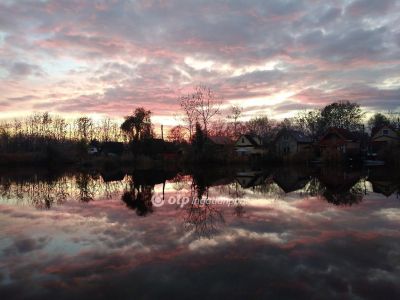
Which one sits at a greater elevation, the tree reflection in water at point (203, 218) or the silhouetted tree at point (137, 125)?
the silhouetted tree at point (137, 125)

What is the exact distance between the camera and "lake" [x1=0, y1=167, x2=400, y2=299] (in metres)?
7.01

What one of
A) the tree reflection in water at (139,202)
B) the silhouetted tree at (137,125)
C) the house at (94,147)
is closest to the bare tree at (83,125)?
the house at (94,147)

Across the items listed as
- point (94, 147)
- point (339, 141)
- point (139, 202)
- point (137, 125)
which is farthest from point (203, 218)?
point (94, 147)

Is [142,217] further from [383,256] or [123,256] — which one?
[383,256]

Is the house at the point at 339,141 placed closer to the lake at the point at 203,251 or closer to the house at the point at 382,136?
the house at the point at 382,136

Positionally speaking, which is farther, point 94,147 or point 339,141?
point 94,147

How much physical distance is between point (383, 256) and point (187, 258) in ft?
16.3

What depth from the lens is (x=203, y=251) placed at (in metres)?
9.51

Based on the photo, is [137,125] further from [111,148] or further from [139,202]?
[139,202]

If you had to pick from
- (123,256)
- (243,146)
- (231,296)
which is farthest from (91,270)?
(243,146)

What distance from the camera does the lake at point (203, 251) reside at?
276 inches

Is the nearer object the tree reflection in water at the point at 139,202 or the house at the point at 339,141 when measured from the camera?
the tree reflection in water at the point at 139,202

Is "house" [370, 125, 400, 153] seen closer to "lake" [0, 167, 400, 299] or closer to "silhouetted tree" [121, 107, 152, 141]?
"silhouetted tree" [121, 107, 152, 141]

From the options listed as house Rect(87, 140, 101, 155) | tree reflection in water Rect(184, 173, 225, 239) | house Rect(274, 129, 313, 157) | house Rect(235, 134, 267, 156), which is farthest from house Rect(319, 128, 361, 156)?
house Rect(87, 140, 101, 155)
